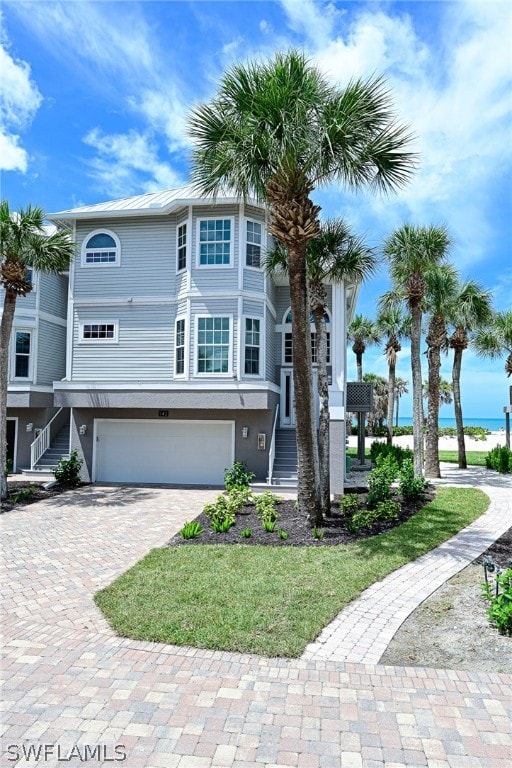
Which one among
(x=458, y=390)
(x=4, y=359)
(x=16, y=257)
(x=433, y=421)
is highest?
(x=16, y=257)

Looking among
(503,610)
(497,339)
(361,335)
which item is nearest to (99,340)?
(503,610)

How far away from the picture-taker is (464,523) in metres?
10.0

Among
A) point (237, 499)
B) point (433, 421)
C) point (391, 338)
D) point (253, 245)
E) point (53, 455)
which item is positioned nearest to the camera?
point (237, 499)

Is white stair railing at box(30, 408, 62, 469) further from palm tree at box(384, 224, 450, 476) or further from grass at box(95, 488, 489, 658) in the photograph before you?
palm tree at box(384, 224, 450, 476)

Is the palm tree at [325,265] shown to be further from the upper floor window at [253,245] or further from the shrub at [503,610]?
the shrub at [503,610]

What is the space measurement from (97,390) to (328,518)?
8.88 m

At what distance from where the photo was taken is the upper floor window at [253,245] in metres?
15.1

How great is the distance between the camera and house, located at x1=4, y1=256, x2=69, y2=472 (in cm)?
1748

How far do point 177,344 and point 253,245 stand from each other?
13.2 feet

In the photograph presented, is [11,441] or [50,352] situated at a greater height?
[50,352]

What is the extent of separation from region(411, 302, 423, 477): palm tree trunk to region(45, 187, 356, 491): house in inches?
86.6

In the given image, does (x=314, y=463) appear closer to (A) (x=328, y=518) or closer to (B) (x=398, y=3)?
(A) (x=328, y=518)

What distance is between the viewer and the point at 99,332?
52.5ft

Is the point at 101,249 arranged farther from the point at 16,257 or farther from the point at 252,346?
the point at 252,346
